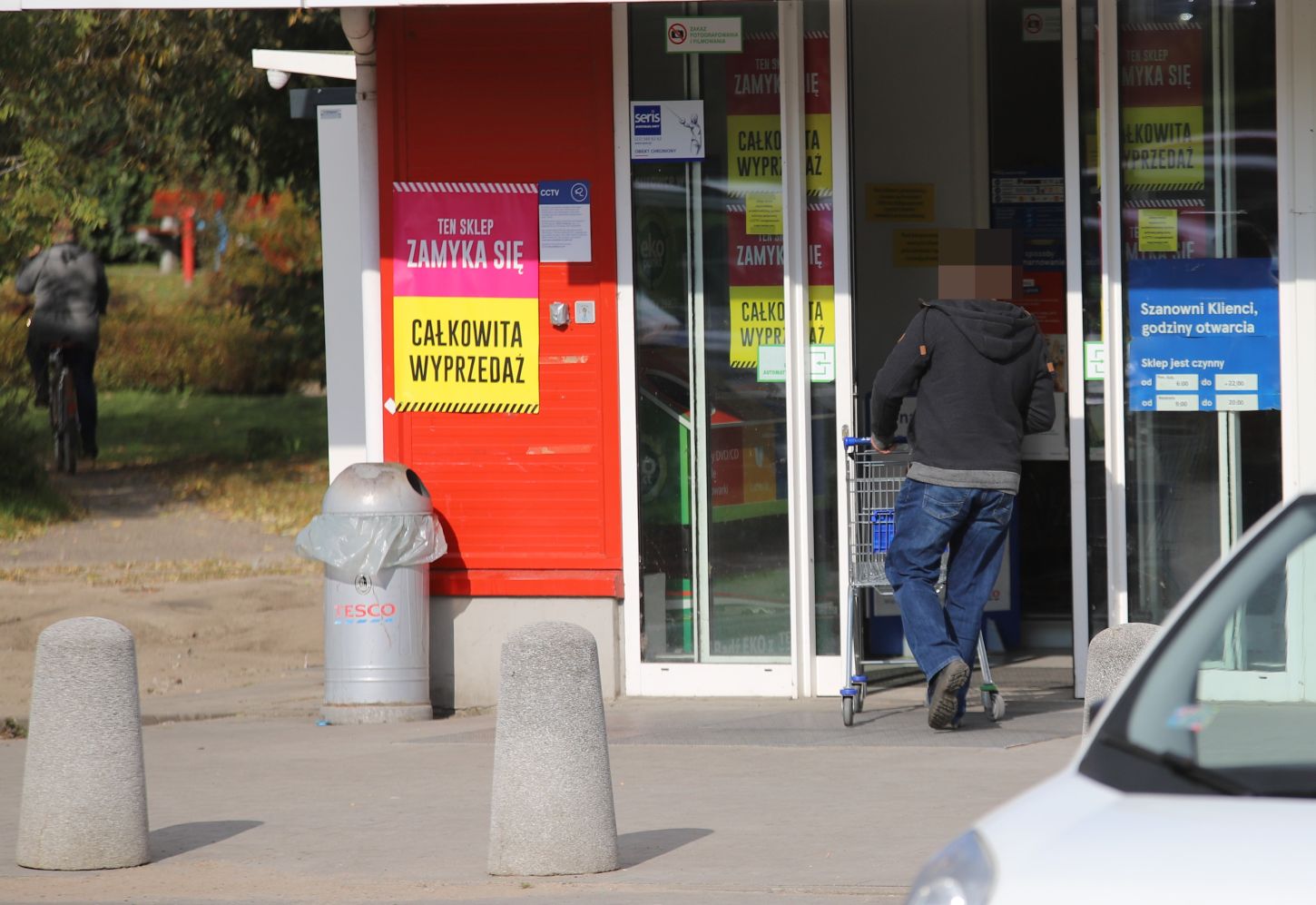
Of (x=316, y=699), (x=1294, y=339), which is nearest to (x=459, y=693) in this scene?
(x=316, y=699)

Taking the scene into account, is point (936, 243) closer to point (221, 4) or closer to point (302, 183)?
point (221, 4)

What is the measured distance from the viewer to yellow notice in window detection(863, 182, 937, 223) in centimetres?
1013

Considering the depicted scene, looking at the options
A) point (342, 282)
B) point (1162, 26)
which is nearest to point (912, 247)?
point (1162, 26)

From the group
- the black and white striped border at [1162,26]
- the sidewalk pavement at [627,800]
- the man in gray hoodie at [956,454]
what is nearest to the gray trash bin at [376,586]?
the sidewalk pavement at [627,800]

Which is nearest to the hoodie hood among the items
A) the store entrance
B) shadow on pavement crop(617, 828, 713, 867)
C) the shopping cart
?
the shopping cart

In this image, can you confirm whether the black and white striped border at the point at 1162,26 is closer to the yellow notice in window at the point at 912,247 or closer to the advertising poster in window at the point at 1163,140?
the advertising poster in window at the point at 1163,140

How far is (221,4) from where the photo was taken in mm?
7988

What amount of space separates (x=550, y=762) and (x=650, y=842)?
71 cm

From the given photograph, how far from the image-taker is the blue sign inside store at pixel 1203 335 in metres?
8.43

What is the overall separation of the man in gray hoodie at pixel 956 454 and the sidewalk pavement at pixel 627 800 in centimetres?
47

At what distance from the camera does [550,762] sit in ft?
19.0

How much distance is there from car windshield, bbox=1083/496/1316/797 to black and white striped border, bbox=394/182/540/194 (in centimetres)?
552

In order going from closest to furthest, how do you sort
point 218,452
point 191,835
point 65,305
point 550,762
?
point 550,762
point 191,835
point 65,305
point 218,452

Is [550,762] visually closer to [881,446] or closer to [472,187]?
[881,446]
